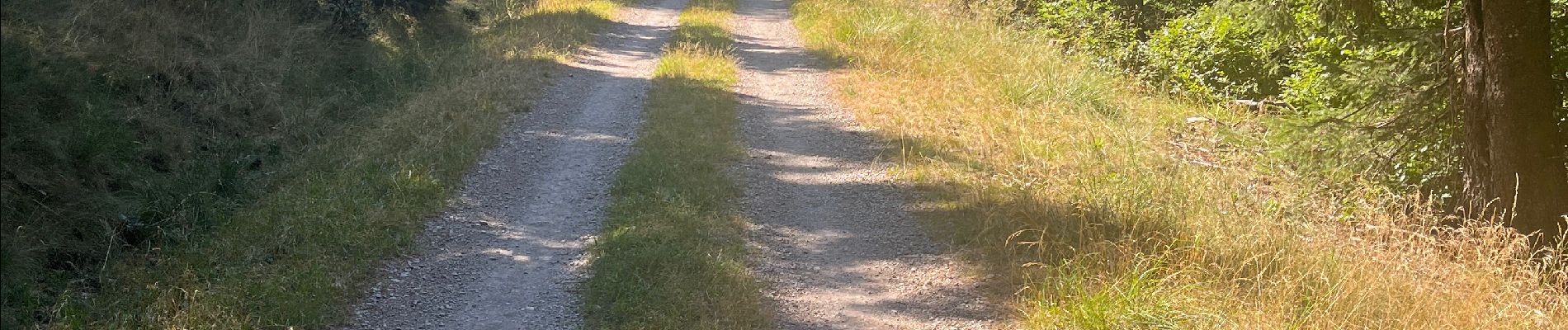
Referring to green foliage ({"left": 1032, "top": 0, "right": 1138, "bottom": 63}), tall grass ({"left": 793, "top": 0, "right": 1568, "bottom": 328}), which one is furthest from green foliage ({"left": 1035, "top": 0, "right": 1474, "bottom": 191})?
green foliage ({"left": 1032, "top": 0, "right": 1138, "bottom": 63})

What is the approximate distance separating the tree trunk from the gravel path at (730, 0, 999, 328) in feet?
12.6

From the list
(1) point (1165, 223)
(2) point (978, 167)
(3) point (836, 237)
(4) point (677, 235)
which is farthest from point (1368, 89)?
(4) point (677, 235)

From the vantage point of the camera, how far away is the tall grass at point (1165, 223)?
573cm

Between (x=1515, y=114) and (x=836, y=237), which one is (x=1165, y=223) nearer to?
(x=836, y=237)

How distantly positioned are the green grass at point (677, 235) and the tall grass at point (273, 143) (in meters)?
1.49

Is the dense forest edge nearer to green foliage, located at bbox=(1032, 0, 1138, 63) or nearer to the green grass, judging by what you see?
the green grass

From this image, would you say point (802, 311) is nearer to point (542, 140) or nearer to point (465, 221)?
point (465, 221)

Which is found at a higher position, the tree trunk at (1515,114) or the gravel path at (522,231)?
the tree trunk at (1515,114)

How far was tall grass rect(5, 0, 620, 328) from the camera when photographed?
644 cm

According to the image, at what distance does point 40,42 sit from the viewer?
10219 mm

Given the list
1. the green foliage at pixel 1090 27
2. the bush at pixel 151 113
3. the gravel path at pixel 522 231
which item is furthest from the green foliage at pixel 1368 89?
the bush at pixel 151 113

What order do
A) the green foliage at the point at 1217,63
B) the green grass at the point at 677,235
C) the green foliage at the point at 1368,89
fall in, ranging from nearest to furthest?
the green grass at the point at 677,235 → the green foliage at the point at 1368,89 → the green foliage at the point at 1217,63

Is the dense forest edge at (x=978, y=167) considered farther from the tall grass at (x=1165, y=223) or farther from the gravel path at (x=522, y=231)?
the gravel path at (x=522, y=231)

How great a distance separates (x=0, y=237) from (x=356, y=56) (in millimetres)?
11259
